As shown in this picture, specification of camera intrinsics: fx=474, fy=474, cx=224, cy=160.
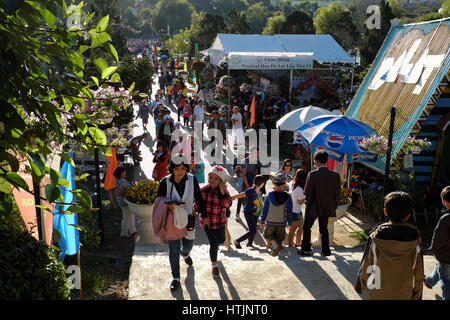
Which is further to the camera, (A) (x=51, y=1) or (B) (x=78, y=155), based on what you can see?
(B) (x=78, y=155)

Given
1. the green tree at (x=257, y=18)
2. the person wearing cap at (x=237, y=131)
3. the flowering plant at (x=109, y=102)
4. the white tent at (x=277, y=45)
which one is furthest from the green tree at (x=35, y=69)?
the green tree at (x=257, y=18)

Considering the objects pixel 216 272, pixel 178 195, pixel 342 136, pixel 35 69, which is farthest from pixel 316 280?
pixel 35 69

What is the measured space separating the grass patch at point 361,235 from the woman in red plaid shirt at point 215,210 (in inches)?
150

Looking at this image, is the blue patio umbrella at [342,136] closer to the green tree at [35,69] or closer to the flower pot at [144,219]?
the flower pot at [144,219]

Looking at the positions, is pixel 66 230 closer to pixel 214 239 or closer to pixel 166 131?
pixel 214 239

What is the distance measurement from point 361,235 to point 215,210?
4220 millimetres

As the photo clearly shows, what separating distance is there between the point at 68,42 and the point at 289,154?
42.8 feet

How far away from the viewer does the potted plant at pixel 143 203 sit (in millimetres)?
8047

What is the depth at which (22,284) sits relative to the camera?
148 inches

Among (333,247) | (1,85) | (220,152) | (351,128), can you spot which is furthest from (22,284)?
(220,152)

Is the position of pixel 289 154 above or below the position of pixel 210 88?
below

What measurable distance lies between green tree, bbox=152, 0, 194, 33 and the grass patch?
394ft
